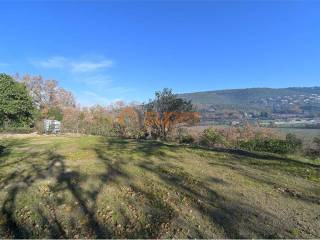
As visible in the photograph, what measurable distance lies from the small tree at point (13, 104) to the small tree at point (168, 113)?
46.4 ft

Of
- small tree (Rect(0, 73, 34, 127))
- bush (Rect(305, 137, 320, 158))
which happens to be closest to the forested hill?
small tree (Rect(0, 73, 34, 127))

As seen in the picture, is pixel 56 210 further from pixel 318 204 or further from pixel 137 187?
pixel 318 204

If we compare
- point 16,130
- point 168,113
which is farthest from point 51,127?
point 168,113

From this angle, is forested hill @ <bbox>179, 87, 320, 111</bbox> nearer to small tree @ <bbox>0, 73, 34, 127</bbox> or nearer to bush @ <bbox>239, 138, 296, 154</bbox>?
small tree @ <bbox>0, 73, 34, 127</bbox>

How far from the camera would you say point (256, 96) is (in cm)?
17125

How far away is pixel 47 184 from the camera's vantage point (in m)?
9.77

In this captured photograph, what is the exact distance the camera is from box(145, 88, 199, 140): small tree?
35.8 metres

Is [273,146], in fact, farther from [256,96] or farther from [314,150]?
[256,96]

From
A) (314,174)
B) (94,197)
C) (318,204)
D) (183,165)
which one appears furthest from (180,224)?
(314,174)

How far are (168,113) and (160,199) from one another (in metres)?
27.6

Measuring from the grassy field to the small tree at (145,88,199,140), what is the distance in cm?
2253

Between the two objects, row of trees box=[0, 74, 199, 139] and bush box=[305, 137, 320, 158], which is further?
row of trees box=[0, 74, 199, 139]

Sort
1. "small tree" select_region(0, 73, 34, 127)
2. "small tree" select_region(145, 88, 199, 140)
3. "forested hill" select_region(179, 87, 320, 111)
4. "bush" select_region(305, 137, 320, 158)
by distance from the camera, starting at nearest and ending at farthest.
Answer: "bush" select_region(305, 137, 320, 158)
"small tree" select_region(0, 73, 34, 127)
"small tree" select_region(145, 88, 199, 140)
"forested hill" select_region(179, 87, 320, 111)

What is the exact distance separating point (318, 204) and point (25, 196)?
7513 millimetres
